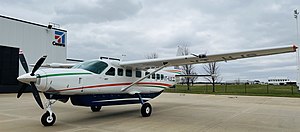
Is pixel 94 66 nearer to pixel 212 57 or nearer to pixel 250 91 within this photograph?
pixel 212 57

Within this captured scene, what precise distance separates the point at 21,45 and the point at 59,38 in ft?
19.0

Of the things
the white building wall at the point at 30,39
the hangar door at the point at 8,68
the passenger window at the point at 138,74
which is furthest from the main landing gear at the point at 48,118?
the white building wall at the point at 30,39

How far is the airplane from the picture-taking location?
752 centimetres

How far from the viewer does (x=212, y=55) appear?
9.70 meters

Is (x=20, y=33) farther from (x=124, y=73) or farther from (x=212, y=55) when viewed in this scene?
(x=212, y=55)

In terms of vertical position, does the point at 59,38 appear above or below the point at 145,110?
above

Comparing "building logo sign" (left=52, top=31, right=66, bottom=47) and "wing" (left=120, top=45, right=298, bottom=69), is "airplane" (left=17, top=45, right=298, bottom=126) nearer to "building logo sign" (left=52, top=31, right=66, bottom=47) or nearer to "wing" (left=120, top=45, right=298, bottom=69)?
"wing" (left=120, top=45, right=298, bottom=69)

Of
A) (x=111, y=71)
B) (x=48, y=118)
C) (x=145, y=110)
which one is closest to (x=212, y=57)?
(x=145, y=110)

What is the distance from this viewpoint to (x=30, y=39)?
30.9 meters

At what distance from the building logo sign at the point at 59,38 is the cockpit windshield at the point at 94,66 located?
2681 cm

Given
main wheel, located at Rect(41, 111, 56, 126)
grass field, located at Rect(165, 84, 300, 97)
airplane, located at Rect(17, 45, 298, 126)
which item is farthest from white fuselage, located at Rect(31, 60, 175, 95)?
grass field, located at Rect(165, 84, 300, 97)

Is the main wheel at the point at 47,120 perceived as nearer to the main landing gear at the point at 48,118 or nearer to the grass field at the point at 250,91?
the main landing gear at the point at 48,118

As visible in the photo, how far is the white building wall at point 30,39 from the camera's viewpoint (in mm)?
28344

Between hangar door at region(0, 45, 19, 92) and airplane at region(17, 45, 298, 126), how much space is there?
22.0m
